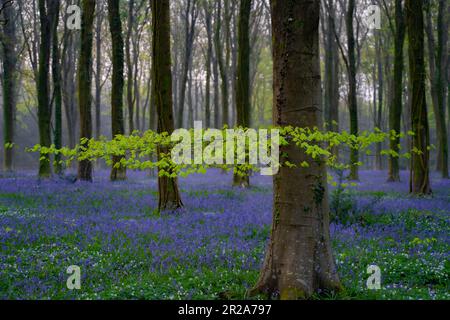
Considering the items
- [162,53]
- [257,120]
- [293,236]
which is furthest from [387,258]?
[257,120]

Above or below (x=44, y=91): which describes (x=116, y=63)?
above

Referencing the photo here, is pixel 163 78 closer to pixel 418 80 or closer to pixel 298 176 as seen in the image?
pixel 298 176

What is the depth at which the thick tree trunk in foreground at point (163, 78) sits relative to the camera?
39.3 feet

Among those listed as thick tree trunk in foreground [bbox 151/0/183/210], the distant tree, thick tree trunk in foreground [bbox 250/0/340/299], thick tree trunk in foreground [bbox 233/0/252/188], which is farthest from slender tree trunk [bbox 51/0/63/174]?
thick tree trunk in foreground [bbox 250/0/340/299]

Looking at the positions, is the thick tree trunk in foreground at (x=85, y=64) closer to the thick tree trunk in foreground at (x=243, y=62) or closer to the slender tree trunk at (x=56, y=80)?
the slender tree trunk at (x=56, y=80)

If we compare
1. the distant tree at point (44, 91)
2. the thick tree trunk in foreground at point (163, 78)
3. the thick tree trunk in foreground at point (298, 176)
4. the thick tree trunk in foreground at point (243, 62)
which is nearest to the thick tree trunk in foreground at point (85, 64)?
the distant tree at point (44, 91)

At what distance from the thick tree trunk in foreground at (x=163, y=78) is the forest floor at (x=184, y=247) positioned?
62cm

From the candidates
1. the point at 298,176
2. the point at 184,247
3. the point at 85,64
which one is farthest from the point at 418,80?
the point at 85,64

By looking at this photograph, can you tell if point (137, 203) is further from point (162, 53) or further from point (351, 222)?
point (351, 222)

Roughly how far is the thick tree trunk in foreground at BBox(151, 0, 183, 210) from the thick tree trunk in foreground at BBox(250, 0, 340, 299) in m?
7.02

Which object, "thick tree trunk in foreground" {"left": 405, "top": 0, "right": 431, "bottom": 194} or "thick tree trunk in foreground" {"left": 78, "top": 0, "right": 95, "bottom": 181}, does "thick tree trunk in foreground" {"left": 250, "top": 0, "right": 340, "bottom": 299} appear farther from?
"thick tree trunk in foreground" {"left": 78, "top": 0, "right": 95, "bottom": 181}

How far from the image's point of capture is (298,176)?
5242mm

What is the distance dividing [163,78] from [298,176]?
25.3 feet

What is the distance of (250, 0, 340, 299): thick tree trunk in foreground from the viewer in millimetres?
5180
